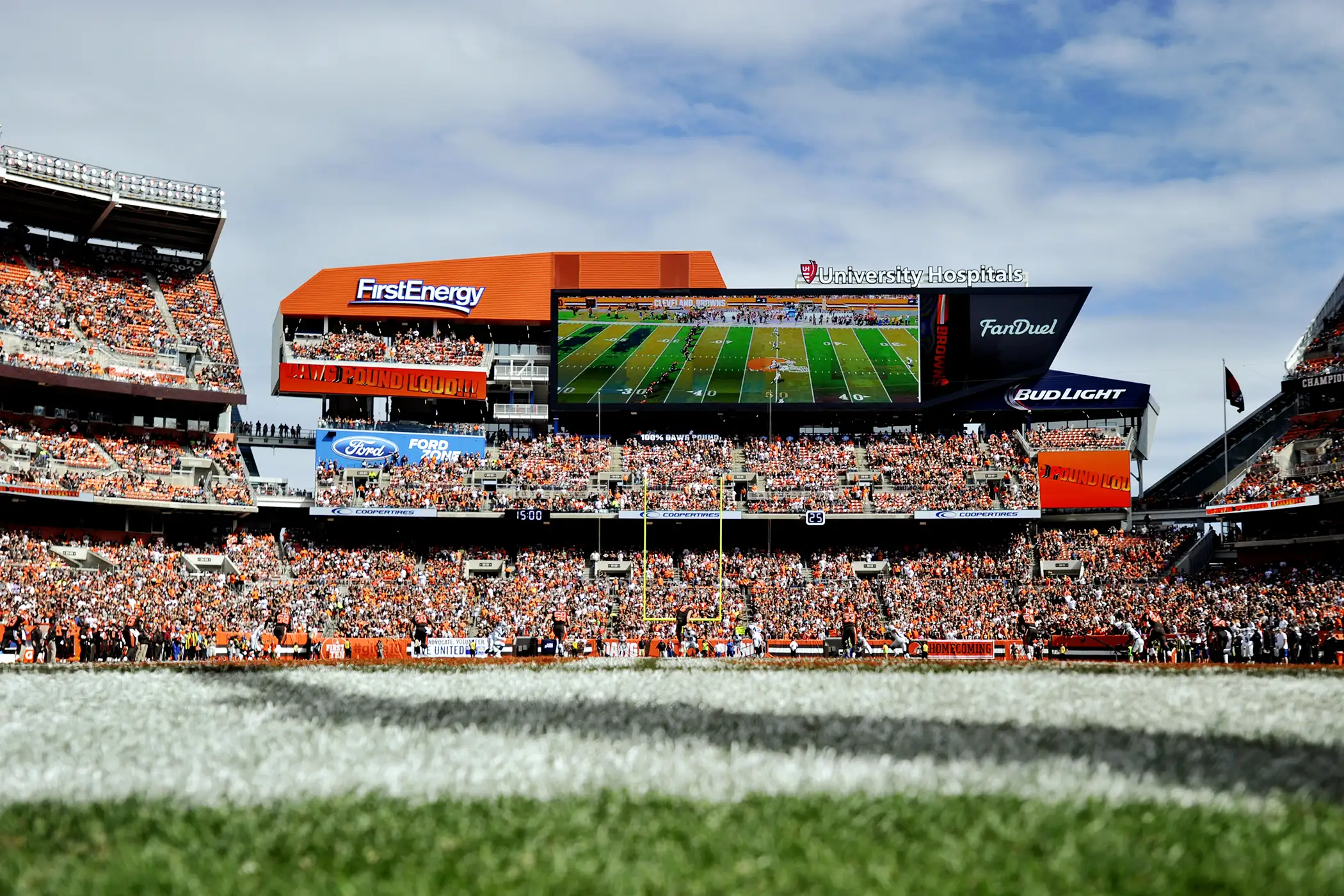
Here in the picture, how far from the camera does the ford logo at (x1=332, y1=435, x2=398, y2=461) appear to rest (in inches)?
2709

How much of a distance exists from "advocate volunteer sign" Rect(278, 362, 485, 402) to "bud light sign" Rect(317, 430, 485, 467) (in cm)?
281

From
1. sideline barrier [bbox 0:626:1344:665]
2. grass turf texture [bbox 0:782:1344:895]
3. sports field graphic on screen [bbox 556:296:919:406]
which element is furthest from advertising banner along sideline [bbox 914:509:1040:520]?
grass turf texture [bbox 0:782:1344:895]

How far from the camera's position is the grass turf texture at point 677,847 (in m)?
6.09

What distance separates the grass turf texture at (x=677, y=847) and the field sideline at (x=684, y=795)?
0.02m

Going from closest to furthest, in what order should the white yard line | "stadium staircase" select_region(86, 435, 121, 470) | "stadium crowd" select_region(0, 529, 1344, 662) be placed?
1. the white yard line
2. "stadium crowd" select_region(0, 529, 1344, 662)
3. "stadium staircase" select_region(86, 435, 121, 470)

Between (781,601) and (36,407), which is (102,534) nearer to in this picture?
(36,407)

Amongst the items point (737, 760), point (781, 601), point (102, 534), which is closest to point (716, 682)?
point (737, 760)

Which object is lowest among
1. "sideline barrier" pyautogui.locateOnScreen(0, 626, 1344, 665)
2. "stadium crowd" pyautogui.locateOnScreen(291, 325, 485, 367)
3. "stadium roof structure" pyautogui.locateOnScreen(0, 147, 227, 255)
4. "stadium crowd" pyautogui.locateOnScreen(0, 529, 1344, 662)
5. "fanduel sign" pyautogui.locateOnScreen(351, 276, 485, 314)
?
"sideline barrier" pyautogui.locateOnScreen(0, 626, 1344, 665)

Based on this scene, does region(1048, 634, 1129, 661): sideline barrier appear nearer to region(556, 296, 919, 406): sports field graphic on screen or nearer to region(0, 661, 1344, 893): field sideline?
region(556, 296, 919, 406): sports field graphic on screen

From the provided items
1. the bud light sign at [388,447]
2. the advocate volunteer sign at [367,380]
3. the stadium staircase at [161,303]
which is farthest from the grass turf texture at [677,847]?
the stadium staircase at [161,303]

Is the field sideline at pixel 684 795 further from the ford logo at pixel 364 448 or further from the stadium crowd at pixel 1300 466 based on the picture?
the ford logo at pixel 364 448

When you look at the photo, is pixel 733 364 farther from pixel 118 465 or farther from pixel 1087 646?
pixel 118 465

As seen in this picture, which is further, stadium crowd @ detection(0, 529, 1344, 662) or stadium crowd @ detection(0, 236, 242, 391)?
stadium crowd @ detection(0, 236, 242, 391)

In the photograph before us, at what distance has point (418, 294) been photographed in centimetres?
7494
